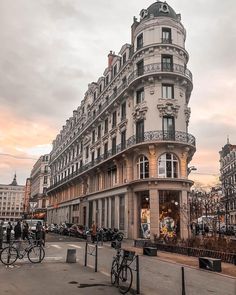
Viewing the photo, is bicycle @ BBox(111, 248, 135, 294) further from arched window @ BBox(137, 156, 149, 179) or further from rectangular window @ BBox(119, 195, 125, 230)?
rectangular window @ BBox(119, 195, 125, 230)

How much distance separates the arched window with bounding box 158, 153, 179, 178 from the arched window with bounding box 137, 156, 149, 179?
1.28 m

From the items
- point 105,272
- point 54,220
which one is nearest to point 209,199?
point 54,220

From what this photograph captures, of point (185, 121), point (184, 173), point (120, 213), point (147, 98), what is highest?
point (147, 98)

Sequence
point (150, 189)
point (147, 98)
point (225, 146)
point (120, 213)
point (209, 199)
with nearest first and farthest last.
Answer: point (150, 189)
point (147, 98)
point (120, 213)
point (209, 199)
point (225, 146)

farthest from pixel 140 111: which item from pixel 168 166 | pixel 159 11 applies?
pixel 159 11

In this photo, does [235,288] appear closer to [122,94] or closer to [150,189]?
[150,189]

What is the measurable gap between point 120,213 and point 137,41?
17903 mm

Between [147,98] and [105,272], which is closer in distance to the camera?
[105,272]

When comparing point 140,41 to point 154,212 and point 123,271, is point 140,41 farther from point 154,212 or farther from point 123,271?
point 123,271

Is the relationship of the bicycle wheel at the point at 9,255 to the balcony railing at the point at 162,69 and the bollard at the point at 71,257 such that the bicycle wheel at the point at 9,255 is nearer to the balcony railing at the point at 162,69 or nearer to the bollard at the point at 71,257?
the bollard at the point at 71,257

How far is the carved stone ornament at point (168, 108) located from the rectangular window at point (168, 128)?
21.9 inches

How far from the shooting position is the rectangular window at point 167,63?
33.2m

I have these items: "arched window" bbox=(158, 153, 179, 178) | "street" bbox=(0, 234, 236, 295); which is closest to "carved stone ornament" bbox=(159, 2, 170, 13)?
"arched window" bbox=(158, 153, 179, 178)

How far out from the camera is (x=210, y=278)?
39.0 ft
